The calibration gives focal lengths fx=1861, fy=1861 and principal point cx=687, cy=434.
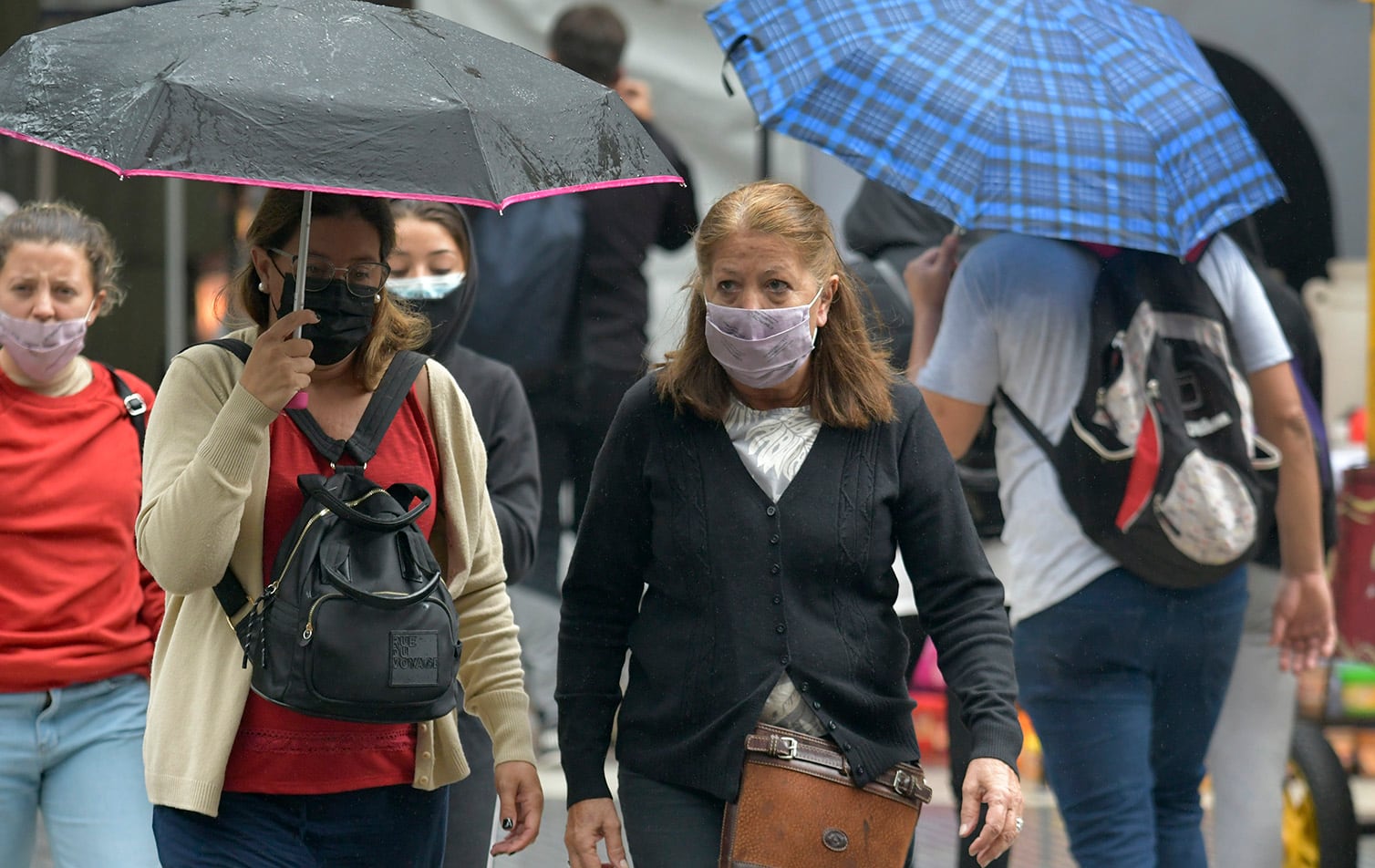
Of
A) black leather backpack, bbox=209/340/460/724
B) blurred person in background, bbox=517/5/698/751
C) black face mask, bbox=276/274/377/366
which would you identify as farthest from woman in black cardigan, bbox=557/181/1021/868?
blurred person in background, bbox=517/5/698/751

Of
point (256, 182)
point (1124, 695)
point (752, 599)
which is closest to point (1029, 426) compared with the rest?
point (1124, 695)

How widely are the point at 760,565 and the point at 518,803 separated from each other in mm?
606

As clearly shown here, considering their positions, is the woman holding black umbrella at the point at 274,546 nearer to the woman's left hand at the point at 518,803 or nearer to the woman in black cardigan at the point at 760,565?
the woman's left hand at the point at 518,803

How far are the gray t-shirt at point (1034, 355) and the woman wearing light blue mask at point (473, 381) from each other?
38.6 inches

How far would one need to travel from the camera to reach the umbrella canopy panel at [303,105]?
8.52 feet

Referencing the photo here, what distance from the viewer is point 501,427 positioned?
4.22m

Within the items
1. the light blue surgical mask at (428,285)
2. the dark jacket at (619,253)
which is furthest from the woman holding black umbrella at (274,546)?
the dark jacket at (619,253)

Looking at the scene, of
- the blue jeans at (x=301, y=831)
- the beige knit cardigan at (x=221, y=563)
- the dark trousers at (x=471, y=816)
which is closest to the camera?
the beige knit cardigan at (x=221, y=563)

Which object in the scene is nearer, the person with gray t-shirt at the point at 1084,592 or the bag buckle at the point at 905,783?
the bag buckle at the point at 905,783

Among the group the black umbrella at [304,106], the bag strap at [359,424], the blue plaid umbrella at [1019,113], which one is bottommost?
the bag strap at [359,424]

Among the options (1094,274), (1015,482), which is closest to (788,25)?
(1094,274)

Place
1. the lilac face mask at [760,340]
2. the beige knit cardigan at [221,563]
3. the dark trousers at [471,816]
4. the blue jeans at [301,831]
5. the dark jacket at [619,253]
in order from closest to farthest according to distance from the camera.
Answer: the beige knit cardigan at [221,563] → the blue jeans at [301,831] → the lilac face mask at [760,340] → the dark trousers at [471,816] → the dark jacket at [619,253]

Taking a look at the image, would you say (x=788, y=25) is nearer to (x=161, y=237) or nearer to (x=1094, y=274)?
(x=1094, y=274)

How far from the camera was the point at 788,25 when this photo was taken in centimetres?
436
